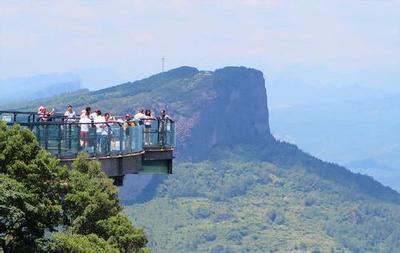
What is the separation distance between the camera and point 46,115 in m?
38.3

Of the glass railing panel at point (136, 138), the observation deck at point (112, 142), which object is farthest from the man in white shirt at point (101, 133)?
the glass railing panel at point (136, 138)

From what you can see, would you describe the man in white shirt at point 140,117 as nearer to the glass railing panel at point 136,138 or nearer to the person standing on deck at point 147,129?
the person standing on deck at point 147,129

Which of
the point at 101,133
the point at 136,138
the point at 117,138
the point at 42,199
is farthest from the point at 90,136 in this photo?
the point at 42,199

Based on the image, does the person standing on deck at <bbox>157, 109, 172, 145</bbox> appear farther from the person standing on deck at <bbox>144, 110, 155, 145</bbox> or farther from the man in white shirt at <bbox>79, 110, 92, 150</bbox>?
the man in white shirt at <bbox>79, 110, 92, 150</bbox>

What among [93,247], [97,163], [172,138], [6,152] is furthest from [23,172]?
[172,138]

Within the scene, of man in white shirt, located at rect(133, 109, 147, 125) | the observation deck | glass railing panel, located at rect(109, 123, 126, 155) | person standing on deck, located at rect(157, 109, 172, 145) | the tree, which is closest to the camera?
the tree

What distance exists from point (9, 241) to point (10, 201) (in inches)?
97.8

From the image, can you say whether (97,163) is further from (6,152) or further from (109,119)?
(6,152)

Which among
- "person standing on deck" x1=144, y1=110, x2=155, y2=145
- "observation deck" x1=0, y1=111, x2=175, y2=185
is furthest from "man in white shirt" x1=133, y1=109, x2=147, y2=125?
"observation deck" x1=0, y1=111, x2=175, y2=185

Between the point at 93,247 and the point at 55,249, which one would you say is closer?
the point at 55,249

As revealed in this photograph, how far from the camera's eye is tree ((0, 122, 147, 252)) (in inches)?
1089

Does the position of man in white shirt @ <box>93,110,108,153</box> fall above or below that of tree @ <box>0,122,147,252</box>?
above

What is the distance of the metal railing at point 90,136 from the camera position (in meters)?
35.1

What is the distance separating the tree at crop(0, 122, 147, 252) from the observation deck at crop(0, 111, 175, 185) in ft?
2.79
